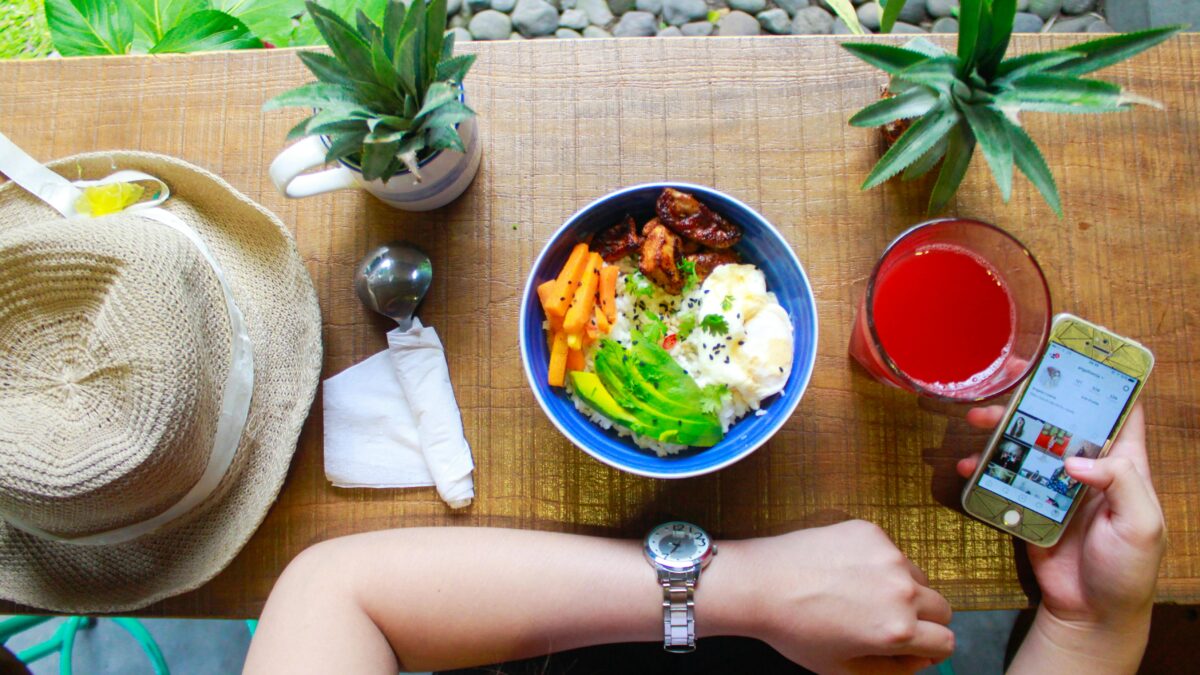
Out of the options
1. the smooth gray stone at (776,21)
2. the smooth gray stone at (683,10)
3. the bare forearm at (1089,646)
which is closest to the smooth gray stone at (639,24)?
the smooth gray stone at (683,10)

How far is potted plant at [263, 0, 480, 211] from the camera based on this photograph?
97 cm

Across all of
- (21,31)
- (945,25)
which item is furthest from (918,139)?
(21,31)

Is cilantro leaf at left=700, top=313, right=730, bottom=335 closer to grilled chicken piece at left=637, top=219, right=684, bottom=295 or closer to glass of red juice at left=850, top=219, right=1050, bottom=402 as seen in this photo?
grilled chicken piece at left=637, top=219, right=684, bottom=295

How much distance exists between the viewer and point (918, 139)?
100 cm

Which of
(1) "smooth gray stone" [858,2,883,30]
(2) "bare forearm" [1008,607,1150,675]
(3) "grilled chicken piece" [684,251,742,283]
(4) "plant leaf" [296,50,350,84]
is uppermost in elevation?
(4) "plant leaf" [296,50,350,84]

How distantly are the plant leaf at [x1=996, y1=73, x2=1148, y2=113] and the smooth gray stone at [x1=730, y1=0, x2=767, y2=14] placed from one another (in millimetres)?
1376

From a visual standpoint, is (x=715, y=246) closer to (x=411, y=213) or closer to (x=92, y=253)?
(x=411, y=213)

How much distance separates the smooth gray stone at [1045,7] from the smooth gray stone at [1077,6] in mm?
15

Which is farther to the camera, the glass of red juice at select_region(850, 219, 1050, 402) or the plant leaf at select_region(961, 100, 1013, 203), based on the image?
the glass of red juice at select_region(850, 219, 1050, 402)

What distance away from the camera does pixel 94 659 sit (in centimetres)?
212

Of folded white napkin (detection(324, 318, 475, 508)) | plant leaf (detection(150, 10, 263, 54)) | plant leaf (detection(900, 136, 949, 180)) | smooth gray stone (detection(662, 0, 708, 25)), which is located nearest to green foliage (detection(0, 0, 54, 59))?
plant leaf (detection(150, 10, 263, 54))

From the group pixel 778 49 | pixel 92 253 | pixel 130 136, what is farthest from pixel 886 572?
Result: pixel 130 136

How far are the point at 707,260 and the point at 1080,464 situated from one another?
624mm

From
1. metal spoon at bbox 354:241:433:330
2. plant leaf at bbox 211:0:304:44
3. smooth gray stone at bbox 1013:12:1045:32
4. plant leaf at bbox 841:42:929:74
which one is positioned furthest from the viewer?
smooth gray stone at bbox 1013:12:1045:32
